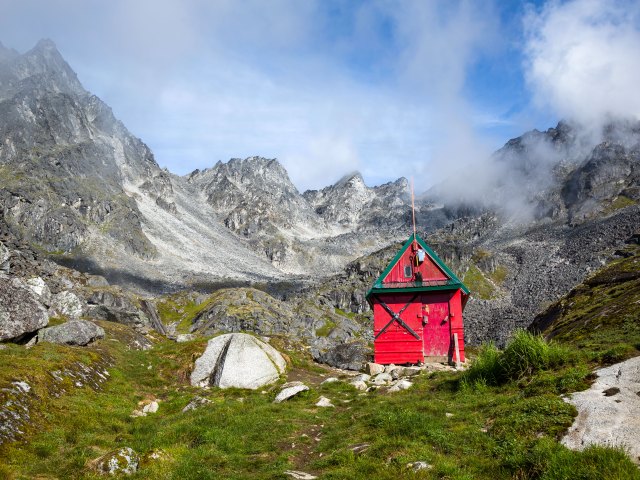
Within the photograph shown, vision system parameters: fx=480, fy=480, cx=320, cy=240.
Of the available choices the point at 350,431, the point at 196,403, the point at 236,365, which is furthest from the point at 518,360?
the point at 236,365

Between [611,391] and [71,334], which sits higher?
[71,334]

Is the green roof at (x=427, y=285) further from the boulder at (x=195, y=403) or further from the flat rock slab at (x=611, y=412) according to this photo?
the flat rock slab at (x=611, y=412)

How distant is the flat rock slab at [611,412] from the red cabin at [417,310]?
20.1 m

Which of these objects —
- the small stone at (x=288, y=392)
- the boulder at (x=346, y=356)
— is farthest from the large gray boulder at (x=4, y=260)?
the small stone at (x=288, y=392)

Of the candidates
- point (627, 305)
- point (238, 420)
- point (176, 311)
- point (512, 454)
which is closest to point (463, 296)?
point (627, 305)

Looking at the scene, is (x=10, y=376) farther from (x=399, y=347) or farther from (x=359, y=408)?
(x=399, y=347)

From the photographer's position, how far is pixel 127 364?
26844mm

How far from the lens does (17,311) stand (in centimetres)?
2283

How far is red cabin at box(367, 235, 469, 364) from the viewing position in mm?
31984

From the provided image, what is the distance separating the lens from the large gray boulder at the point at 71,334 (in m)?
25.8

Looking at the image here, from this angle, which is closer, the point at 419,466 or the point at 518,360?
the point at 419,466

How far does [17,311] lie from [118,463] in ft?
47.9

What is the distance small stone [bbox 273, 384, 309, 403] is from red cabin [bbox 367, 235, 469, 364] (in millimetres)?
11297

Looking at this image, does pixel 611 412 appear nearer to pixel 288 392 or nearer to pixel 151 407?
pixel 288 392
